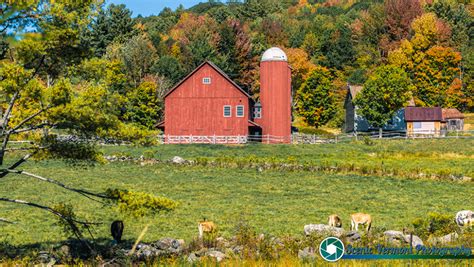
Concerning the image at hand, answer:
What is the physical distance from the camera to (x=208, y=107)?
60.6 metres

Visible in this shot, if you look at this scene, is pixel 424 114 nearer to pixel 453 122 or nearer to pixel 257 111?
pixel 453 122

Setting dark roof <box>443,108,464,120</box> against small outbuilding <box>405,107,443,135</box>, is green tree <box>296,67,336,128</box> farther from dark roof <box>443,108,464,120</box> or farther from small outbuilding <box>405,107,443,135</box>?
dark roof <box>443,108,464,120</box>

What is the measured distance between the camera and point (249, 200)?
26812 millimetres

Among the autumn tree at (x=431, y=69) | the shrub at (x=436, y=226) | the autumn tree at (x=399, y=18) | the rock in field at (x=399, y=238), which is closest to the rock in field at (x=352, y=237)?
the rock in field at (x=399, y=238)

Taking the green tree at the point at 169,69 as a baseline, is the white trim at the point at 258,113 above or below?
below

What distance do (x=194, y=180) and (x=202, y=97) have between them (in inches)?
1080

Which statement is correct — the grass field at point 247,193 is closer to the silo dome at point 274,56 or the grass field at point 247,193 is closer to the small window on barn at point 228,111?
the small window on barn at point 228,111

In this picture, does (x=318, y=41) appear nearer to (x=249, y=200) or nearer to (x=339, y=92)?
(x=339, y=92)

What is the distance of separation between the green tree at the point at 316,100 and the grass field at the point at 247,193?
3371 cm

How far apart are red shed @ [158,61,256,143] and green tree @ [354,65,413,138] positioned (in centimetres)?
1605

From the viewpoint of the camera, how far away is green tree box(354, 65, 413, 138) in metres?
67.6

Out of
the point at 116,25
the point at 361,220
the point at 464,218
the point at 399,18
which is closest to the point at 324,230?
the point at 361,220

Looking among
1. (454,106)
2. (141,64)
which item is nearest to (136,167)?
(141,64)

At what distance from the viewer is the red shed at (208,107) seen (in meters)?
60.4
